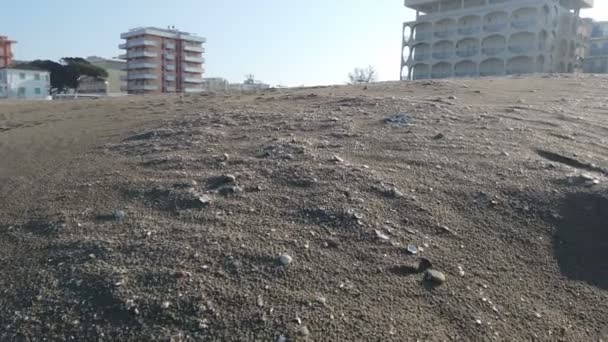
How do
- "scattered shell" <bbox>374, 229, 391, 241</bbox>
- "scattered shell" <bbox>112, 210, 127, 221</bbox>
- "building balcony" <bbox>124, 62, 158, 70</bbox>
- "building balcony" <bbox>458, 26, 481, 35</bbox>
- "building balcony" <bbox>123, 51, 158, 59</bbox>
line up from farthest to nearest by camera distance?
"building balcony" <bbox>123, 51, 158, 59</bbox> → "building balcony" <bbox>124, 62, 158, 70</bbox> → "building balcony" <bbox>458, 26, 481, 35</bbox> → "scattered shell" <bbox>112, 210, 127, 221</bbox> → "scattered shell" <bbox>374, 229, 391, 241</bbox>

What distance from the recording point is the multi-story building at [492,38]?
39.6 metres

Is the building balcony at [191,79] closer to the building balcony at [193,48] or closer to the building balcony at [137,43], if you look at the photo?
the building balcony at [193,48]

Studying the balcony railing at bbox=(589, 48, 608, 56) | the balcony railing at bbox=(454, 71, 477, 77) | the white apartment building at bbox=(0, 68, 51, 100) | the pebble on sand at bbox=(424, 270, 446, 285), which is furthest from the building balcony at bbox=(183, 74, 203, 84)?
the pebble on sand at bbox=(424, 270, 446, 285)

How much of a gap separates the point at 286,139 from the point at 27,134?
4.40m

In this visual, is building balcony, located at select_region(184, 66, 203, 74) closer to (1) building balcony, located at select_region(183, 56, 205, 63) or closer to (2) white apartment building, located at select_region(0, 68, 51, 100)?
(1) building balcony, located at select_region(183, 56, 205, 63)

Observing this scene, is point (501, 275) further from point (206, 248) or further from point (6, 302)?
point (6, 302)

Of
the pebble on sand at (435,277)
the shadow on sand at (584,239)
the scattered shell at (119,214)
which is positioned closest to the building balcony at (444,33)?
the shadow on sand at (584,239)

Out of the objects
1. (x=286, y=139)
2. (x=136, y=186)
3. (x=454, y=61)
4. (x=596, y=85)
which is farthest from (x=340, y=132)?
(x=454, y=61)

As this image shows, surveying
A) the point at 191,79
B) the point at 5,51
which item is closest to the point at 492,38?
the point at 191,79

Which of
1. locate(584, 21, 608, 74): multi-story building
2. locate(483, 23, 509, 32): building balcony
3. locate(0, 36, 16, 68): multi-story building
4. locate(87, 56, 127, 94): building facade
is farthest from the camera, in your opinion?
locate(87, 56, 127, 94): building facade

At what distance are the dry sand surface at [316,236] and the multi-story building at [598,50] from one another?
46.4 m

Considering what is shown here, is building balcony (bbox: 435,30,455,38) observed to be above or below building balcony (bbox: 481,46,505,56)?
above

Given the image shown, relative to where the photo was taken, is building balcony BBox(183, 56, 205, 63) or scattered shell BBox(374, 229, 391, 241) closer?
scattered shell BBox(374, 229, 391, 241)

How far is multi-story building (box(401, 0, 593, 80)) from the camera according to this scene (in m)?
39.6
